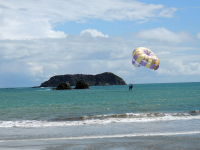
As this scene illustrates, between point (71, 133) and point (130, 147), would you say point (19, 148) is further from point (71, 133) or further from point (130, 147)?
point (130, 147)

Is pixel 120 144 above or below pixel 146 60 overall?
below

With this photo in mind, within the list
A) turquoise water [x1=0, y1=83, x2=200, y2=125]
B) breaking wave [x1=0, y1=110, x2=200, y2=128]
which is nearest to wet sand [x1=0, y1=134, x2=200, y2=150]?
breaking wave [x1=0, y1=110, x2=200, y2=128]

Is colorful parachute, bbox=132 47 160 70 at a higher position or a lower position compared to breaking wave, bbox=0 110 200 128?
higher

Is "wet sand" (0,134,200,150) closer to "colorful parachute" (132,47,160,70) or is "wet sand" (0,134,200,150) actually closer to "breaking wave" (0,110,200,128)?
"breaking wave" (0,110,200,128)

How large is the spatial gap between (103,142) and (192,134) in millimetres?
5118

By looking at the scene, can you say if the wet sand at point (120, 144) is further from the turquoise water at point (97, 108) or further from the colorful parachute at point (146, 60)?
the colorful parachute at point (146, 60)

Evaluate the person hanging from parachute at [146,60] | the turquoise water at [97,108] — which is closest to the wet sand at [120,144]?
the turquoise water at [97,108]

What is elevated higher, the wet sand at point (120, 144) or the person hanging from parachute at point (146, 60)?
the person hanging from parachute at point (146, 60)

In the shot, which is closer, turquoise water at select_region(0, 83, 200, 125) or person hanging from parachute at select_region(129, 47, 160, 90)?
turquoise water at select_region(0, 83, 200, 125)

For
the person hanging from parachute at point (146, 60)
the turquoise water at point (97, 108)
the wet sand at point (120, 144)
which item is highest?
the person hanging from parachute at point (146, 60)

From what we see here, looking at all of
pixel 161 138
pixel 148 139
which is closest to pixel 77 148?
pixel 148 139

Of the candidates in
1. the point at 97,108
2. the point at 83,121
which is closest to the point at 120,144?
the point at 83,121

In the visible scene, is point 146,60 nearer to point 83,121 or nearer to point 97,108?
point 97,108

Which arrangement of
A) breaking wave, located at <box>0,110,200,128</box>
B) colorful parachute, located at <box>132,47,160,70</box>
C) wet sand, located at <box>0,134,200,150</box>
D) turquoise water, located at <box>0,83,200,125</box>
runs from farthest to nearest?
colorful parachute, located at <box>132,47,160,70</box>, turquoise water, located at <box>0,83,200,125</box>, breaking wave, located at <box>0,110,200,128</box>, wet sand, located at <box>0,134,200,150</box>
